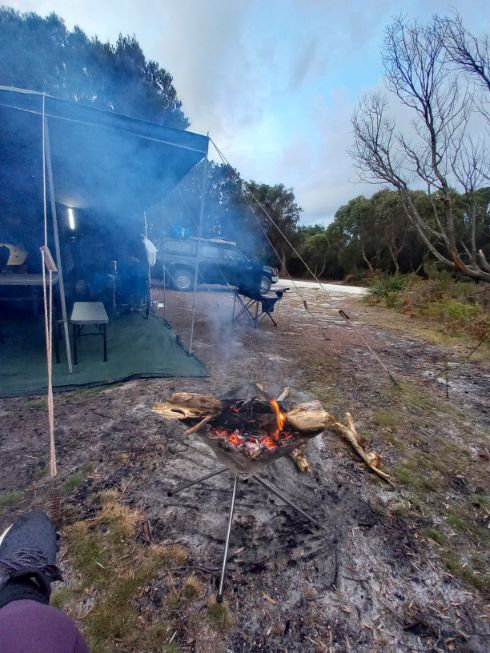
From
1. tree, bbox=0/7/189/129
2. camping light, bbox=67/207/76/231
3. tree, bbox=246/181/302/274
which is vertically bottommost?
camping light, bbox=67/207/76/231

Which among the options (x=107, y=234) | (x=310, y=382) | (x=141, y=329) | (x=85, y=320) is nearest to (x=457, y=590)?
(x=310, y=382)

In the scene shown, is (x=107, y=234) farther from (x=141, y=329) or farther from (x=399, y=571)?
(x=399, y=571)

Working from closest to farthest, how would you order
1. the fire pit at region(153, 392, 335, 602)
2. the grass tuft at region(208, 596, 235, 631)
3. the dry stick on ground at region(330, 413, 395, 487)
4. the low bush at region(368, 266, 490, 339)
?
1. the grass tuft at region(208, 596, 235, 631)
2. the fire pit at region(153, 392, 335, 602)
3. the dry stick on ground at region(330, 413, 395, 487)
4. the low bush at region(368, 266, 490, 339)

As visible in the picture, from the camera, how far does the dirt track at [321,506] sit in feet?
4.69

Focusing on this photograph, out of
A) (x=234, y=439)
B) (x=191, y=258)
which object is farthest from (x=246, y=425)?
(x=191, y=258)

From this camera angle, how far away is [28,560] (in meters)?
1.14

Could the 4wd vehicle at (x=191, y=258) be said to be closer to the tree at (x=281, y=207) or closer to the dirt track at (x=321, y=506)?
the dirt track at (x=321, y=506)

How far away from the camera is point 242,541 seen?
177 cm

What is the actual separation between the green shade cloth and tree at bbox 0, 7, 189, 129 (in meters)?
9.16

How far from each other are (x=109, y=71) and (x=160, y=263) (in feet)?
30.6

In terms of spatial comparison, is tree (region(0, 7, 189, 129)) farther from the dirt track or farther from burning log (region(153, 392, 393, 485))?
burning log (region(153, 392, 393, 485))

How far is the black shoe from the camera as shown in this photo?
1022 millimetres

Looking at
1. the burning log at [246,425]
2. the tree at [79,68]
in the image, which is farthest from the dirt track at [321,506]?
the tree at [79,68]

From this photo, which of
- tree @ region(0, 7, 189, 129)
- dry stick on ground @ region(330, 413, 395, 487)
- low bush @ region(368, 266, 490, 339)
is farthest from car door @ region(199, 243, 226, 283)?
dry stick on ground @ region(330, 413, 395, 487)
